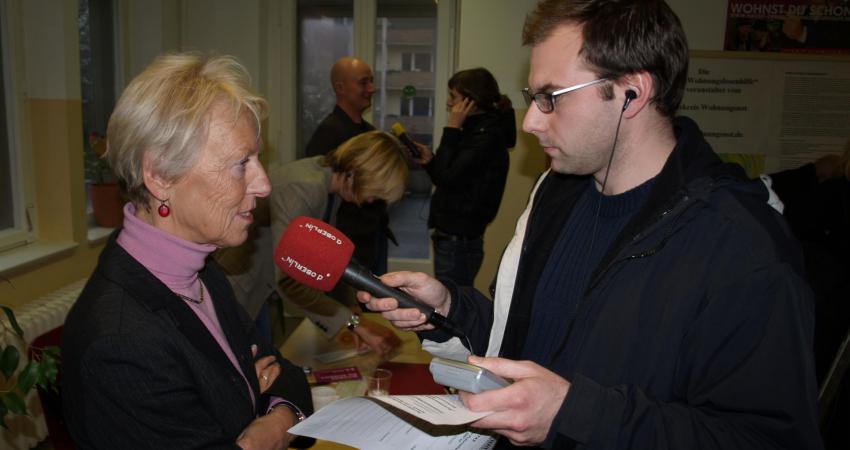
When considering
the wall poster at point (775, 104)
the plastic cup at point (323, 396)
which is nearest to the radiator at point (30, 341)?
the plastic cup at point (323, 396)

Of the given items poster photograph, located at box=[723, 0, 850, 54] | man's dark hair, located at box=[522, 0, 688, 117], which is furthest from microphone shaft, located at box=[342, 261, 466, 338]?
poster photograph, located at box=[723, 0, 850, 54]

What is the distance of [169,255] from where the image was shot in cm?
129

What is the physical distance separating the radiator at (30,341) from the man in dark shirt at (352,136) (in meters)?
1.37

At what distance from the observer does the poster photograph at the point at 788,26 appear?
165 inches

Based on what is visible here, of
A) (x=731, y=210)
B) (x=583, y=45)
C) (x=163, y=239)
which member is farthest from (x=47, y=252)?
(x=731, y=210)

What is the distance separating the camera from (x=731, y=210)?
1.09 meters

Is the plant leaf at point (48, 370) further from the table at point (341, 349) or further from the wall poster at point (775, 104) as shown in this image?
the wall poster at point (775, 104)

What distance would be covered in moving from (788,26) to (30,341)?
4860 mm

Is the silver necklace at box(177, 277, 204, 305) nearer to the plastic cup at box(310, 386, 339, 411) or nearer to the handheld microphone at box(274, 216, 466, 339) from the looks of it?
the handheld microphone at box(274, 216, 466, 339)

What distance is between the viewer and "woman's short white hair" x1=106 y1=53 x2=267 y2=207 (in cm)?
122

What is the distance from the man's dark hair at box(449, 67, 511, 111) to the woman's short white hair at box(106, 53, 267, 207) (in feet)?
8.57

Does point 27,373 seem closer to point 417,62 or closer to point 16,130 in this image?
point 16,130

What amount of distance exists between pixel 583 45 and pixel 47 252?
9.69 ft

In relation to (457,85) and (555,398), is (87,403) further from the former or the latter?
(457,85)
